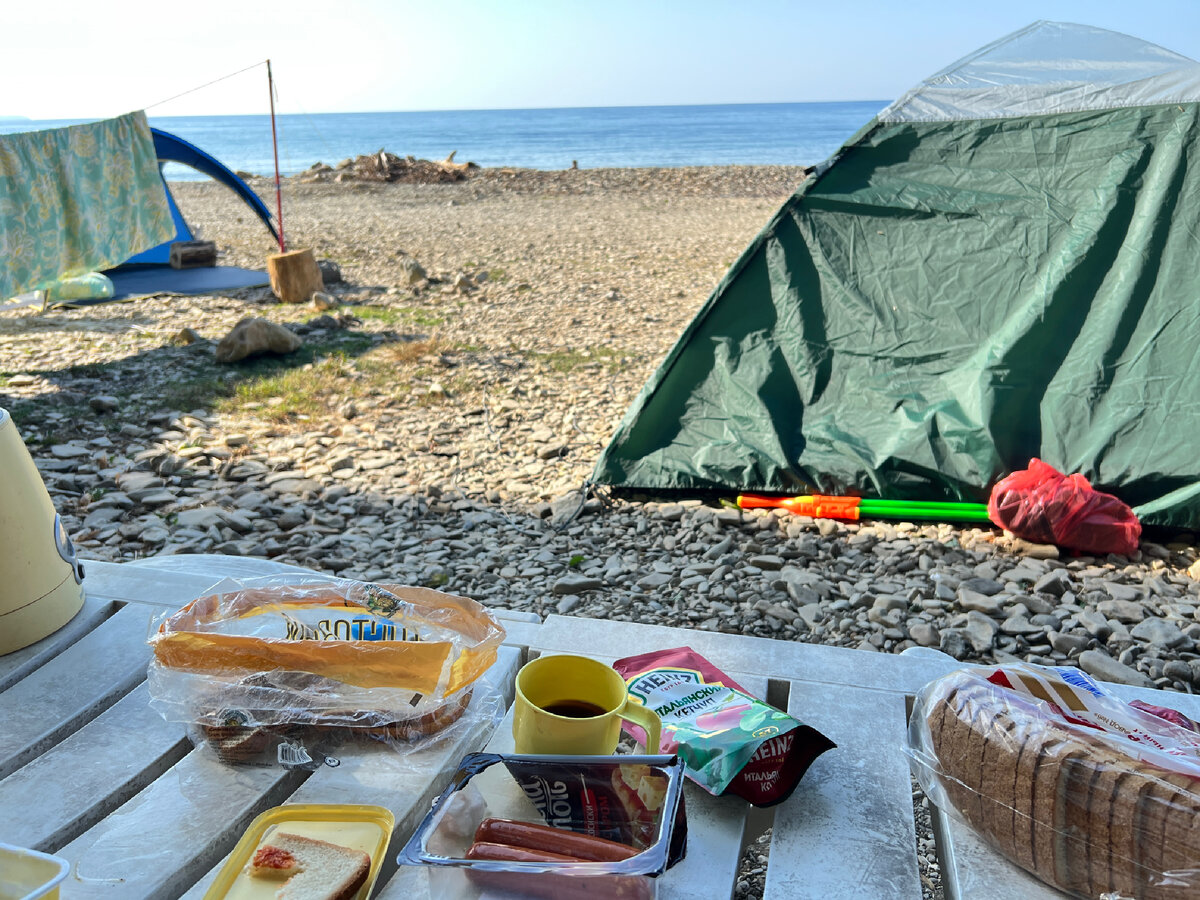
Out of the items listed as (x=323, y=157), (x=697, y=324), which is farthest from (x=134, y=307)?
(x=323, y=157)

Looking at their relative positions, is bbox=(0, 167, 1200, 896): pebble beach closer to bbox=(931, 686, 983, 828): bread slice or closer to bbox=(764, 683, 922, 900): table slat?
bbox=(764, 683, 922, 900): table slat

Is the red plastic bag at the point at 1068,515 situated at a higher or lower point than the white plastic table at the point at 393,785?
lower

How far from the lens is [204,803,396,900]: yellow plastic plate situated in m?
1.04

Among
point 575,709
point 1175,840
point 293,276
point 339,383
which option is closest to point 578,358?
point 339,383

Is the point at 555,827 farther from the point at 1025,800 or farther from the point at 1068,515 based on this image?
the point at 1068,515

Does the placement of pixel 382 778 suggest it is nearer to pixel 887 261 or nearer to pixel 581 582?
pixel 581 582

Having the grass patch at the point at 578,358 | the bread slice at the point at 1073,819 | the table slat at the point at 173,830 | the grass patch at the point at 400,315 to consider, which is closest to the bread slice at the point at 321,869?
the table slat at the point at 173,830

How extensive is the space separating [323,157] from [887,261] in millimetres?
51902

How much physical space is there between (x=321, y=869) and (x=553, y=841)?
27 centimetres

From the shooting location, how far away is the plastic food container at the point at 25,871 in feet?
3.11

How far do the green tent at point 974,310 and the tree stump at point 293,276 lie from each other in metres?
5.26

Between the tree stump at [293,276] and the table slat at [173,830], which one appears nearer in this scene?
the table slat at [173,830]

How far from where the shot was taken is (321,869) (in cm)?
105

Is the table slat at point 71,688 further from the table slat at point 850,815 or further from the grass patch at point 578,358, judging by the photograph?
the grass patch at point 578,358
